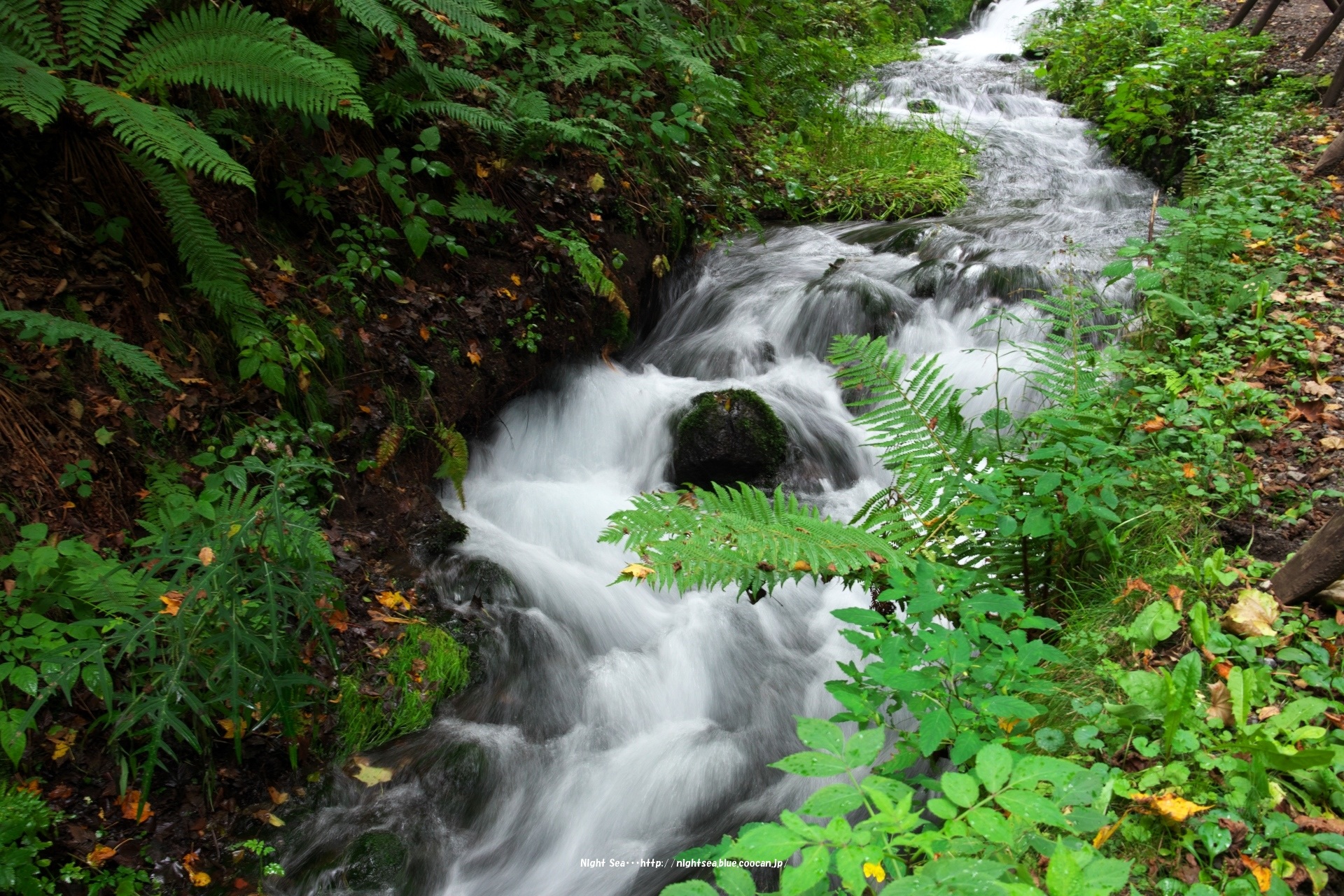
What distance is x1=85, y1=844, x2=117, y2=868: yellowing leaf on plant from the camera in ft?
7.68

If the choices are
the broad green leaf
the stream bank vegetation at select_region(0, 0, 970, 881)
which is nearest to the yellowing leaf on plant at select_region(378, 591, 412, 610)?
the stream bank vegetation at select_region(0, 0, 970, 881)

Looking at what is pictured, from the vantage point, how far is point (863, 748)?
5.24ft

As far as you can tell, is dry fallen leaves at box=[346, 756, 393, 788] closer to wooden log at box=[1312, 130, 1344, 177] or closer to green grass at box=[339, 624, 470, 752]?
green grass at box=[339, 624, 470, 752]

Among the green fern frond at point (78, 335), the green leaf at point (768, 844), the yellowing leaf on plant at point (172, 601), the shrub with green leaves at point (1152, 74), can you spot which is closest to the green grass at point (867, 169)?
the shrub with green leaves at point (1152, 74)

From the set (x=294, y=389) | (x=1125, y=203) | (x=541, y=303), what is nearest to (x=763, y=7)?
(x=1125, y=203)

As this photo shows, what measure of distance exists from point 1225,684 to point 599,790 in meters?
2.37

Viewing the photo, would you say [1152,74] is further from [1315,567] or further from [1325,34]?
[1315,567]

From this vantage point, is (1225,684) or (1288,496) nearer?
(1225,684)

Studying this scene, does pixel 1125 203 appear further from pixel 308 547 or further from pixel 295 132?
pixel 308 547

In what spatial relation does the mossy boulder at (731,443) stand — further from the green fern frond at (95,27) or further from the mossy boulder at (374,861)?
the green fern frond at (95,27)

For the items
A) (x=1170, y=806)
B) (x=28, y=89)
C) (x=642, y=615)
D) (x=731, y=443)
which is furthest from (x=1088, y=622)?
(x=28, y=89)

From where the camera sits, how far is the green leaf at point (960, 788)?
4.97ft

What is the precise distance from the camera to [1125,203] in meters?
7.79

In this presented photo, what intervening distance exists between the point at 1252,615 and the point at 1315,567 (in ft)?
0.73
